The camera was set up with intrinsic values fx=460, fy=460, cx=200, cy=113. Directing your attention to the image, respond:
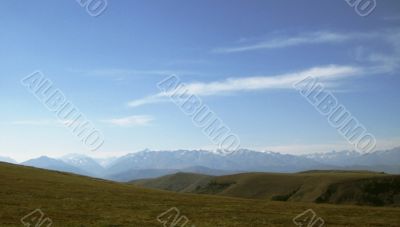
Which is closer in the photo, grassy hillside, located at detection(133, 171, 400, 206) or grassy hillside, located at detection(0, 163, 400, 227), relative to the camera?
grassy hillside, located at detection(0, 163, 400, 227)

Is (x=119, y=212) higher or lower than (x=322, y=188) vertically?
lower

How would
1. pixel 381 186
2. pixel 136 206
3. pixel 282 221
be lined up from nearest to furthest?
pixel 282 221 → pixel 136 206 → pixel 381 186

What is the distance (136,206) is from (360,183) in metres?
88.0

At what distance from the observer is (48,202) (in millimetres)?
49375

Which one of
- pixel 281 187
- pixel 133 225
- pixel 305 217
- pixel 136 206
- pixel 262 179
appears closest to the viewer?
pixel 133 225

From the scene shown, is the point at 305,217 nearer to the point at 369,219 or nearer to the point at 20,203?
the point at 369,219

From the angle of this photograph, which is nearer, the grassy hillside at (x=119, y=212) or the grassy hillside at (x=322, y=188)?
the grassy hillside at (x=119, y=212)

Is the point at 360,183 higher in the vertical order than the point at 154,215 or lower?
higher

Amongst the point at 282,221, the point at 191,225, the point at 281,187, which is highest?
the point at 281,187

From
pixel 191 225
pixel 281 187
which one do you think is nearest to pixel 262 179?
pixel 281 187

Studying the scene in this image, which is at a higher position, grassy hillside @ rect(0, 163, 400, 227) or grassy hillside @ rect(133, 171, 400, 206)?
grassy hillside @ rect(133, 171, 400, 206)

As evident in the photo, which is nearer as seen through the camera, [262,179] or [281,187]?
[281,187]

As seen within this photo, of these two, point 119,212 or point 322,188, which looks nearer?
point 119,212

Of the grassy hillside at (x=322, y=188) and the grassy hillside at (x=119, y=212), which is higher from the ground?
the grassy hillside at (x=322, y=188)
